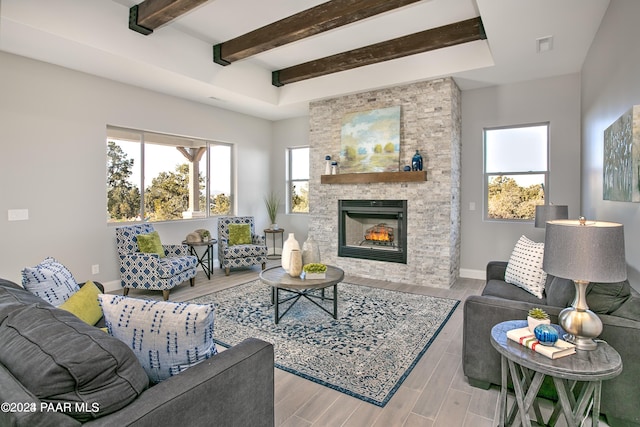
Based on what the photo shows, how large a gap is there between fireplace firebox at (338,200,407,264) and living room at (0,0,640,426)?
1.02 meters

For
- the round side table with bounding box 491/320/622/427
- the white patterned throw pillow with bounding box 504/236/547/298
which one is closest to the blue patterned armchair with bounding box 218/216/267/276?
the white patterned throw pillow with bounding box 504/236/547/298

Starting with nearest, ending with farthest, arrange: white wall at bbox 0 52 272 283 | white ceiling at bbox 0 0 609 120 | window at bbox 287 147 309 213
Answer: white ceiling at bbox 0 0 609 120
white wall at bbox 0 52 272 283
window at bbox 287 147 309 213

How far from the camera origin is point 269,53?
16.4 feet

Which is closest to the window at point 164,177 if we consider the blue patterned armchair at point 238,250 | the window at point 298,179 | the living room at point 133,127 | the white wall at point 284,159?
the living room at point 133,127

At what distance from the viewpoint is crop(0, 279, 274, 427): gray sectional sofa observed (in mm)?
985

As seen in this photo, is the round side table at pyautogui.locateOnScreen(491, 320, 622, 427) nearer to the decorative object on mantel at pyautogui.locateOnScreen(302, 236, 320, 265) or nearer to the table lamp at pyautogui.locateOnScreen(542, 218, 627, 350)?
the table lamp at pyautogui.locateOnScreen(542, 218, 627, 350)

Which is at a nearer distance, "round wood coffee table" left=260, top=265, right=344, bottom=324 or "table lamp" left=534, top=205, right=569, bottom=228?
"round wood coffee table" left=260, top=265, right=344, bottom=324

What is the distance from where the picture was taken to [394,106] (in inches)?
205

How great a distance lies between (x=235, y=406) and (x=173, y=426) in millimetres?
281

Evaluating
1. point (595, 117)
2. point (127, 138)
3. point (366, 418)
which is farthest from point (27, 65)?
point (595, 117)

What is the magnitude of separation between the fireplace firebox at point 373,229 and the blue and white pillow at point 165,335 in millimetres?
4206

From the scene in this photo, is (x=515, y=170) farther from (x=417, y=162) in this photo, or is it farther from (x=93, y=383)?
(x=93, y=383)

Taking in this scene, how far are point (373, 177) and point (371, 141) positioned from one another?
59cm

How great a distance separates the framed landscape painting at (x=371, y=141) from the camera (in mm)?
5211
